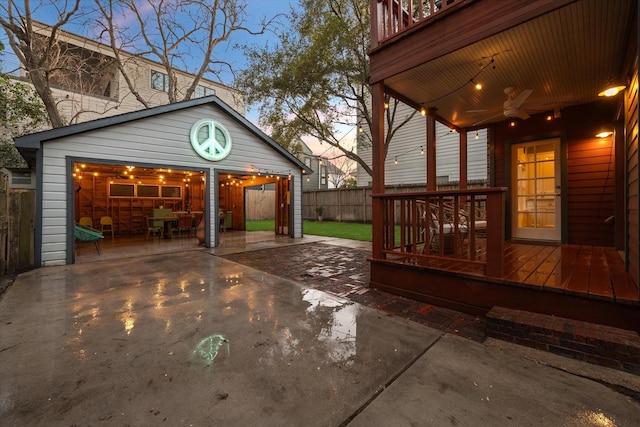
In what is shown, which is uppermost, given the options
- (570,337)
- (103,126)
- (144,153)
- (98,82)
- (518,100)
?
(98,82)

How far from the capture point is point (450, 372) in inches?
72.3

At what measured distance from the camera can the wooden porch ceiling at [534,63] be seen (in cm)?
269

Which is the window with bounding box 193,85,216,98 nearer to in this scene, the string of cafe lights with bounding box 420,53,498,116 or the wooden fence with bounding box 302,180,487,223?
the wooden fence with bounding box 302,180,487,223

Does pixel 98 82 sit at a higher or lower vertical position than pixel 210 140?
higher

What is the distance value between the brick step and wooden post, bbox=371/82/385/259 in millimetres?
1531

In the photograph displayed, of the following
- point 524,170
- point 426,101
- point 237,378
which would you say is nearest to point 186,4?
point 426,101

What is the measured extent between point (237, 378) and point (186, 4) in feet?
46.2

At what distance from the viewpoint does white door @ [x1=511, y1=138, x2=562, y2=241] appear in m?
5.13

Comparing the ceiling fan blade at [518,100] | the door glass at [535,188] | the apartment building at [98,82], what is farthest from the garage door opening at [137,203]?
the door glass at [535,188]

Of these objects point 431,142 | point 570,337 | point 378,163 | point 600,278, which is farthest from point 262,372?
point 431,142

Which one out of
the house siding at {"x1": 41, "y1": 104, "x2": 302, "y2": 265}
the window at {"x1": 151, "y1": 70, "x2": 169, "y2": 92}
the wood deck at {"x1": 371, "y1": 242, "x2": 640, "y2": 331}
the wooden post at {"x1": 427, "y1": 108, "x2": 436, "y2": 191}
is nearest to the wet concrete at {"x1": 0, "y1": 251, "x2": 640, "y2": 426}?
the wood deck at {"x1": 371, "y1": 242, "x2": 640, "y2": 331}

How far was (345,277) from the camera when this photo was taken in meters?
4.27

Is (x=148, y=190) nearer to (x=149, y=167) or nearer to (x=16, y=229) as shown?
(x=149, y=167)

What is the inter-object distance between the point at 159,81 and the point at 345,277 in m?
15.6
